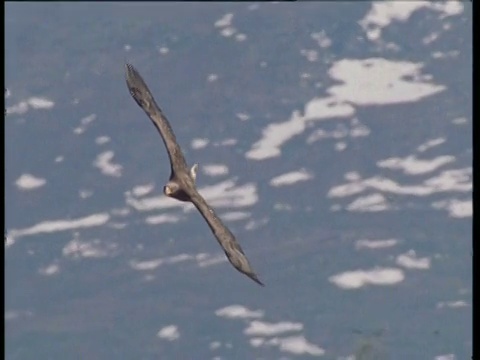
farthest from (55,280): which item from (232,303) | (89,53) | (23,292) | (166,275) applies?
(89,53)

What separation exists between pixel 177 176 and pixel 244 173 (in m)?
14.4

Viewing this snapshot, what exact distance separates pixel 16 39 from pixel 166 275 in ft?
25.6

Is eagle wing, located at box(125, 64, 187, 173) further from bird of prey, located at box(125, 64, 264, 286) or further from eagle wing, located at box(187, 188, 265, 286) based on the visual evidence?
eagle wing, located at box(187, 188, 265, 286)

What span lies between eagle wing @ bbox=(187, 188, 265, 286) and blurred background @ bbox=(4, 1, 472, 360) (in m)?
12.1

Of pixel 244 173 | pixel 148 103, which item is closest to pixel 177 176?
pixel 148 103

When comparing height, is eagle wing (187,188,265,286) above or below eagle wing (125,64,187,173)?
below

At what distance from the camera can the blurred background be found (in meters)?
21.2

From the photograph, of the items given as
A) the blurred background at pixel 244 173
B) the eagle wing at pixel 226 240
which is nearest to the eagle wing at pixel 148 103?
the eagle wing at pixel 226 240

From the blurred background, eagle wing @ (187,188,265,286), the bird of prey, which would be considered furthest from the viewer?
the blurred background

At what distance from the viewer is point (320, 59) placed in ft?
70.2

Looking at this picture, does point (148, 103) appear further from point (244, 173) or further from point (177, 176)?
point (244, 173)

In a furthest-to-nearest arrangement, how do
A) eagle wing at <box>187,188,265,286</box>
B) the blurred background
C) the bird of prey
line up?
the blurred background
the bird of prey
eagle wing at <box>187,188,265,286</box>

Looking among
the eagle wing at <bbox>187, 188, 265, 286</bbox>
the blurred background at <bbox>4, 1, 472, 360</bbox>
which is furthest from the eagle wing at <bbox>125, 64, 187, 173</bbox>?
the blurred background at <bbox>4, 1, 472, 360</bbox>

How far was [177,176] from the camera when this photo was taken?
344 inches
